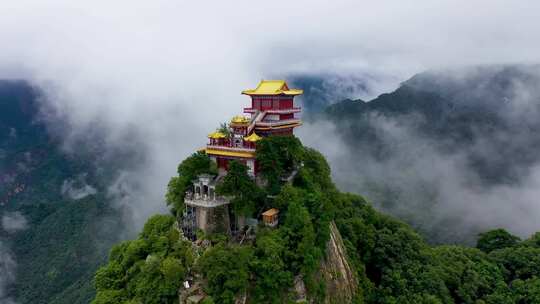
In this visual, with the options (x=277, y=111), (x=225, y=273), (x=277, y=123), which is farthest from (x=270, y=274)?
(x=277, y=111)

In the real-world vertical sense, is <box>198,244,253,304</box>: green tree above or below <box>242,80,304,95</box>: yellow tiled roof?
below

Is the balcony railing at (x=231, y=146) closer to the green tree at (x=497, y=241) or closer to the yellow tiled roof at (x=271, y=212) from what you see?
the yellow tiled roof at (x=271, y=212)

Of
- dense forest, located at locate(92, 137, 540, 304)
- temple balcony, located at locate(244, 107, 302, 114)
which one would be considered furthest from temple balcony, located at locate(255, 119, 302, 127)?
dense forest, located at locate(92, 137, 540, 304)

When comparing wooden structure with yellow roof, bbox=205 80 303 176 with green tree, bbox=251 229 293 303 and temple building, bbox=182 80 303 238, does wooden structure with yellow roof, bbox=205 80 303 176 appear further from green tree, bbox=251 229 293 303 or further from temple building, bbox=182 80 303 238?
green tree, bbox=251 229 293 303

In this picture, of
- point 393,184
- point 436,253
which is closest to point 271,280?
point 436,253

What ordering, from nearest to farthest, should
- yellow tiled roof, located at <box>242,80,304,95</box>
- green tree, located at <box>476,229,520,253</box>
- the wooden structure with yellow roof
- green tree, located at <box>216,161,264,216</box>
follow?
green tree, located at <box>216,161,264,216</box> → the wooden structure with yellow roof → yellow tiled roof, located at <box>242,80,304,95</box> → green tree, located at <box>476,229,520,253</box>
